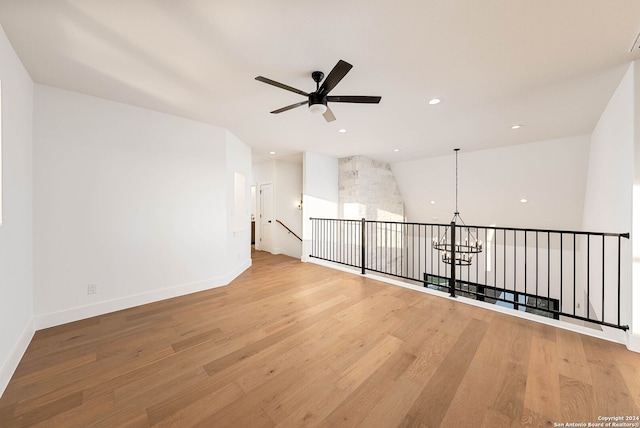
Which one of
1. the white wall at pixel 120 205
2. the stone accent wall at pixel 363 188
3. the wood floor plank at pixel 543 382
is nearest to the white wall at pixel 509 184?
the stone accent wall at pixel 363 188

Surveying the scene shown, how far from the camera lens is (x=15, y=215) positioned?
2115 millimetres

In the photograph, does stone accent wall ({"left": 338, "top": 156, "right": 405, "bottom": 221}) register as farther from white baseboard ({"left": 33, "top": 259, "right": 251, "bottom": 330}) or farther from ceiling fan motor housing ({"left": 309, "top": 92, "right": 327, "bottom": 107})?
ceiling fan motor housing ({"left": 309, "top": 92, "right": 327, "bottom": 107})

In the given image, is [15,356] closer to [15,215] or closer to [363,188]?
[15,215]

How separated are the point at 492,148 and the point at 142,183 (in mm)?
6578

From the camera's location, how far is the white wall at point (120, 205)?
2.67 meters

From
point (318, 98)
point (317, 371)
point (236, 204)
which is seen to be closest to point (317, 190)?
point (236, 204)

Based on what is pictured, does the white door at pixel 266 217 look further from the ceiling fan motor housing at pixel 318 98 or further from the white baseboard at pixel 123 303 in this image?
the ceiling fan motor housing at pixel 318 98

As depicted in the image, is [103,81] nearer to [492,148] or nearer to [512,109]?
[512,109]

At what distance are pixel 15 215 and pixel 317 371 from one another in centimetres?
293

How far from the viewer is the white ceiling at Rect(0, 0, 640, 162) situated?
1646mm

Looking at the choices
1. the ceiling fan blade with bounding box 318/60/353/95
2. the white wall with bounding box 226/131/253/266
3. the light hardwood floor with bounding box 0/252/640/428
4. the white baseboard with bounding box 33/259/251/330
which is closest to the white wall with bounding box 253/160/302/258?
the white wall with bounding box 226/131/253/266

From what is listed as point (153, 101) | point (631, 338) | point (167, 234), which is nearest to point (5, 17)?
point (153, 101)

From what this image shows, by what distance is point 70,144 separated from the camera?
277cm

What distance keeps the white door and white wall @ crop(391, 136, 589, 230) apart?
3.88 meters
